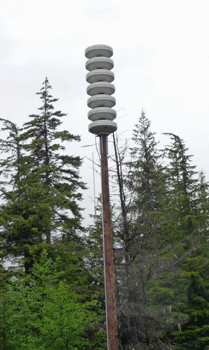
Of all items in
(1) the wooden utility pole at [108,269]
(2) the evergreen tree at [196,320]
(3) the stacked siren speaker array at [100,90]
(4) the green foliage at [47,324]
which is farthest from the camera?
(2) the evergreen tree at [196,320]

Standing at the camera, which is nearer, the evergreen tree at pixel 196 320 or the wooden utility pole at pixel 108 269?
the wooden utility pole at pixel 108 269

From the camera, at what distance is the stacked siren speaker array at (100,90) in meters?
8.62

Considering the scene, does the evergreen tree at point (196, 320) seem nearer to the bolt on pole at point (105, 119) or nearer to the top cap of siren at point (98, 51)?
the bolt on pole at point (105, 119)

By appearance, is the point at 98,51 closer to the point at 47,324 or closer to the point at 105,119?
the point at 105,119

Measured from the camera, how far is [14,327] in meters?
11.5

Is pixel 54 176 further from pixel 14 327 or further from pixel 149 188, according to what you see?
pixel 14 327

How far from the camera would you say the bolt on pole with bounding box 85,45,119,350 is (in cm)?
844

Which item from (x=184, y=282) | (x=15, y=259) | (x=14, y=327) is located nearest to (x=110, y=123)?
(x=14, y=327)

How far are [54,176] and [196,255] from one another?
34.2 feet

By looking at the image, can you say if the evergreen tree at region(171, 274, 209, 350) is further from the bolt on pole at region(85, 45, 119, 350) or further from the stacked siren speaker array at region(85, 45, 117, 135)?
the stacked siren speaker array at region(85, 45, 117, 135)

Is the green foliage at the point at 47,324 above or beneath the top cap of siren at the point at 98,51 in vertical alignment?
beneath

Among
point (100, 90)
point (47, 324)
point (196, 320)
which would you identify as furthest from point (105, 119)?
point (196, 320)

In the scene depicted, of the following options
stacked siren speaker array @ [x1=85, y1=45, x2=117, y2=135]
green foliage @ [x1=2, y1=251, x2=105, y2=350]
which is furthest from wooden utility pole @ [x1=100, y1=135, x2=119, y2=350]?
A: green foliage @ [x1=2, y1=251, x2=105, y2=350]

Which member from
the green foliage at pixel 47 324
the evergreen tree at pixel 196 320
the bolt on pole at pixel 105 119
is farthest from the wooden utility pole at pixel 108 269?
the evergreen tree at pixel 196 320
